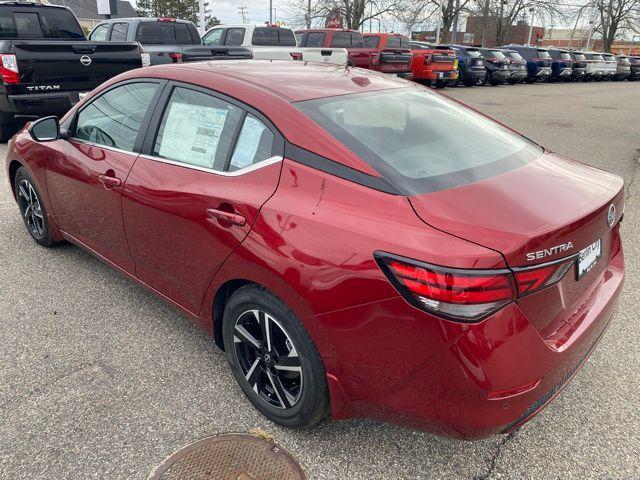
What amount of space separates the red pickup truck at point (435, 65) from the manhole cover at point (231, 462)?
61.2 ft

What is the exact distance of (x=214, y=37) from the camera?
14531 millimetres

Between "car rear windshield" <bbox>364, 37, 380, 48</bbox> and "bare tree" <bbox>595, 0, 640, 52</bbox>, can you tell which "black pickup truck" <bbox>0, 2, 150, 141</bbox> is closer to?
"car rear windshield" <bbox>364, 37, 380, 48</bbox>

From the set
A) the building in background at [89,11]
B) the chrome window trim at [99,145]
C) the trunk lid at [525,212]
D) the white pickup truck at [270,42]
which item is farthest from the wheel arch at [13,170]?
the building in background at [89,11]

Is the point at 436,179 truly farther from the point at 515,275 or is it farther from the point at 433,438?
the point at 433,438

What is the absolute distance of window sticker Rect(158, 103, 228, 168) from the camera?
2.59 metres

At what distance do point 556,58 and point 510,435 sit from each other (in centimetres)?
3107

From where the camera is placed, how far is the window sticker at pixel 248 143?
2391 millimetres

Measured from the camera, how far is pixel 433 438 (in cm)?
239

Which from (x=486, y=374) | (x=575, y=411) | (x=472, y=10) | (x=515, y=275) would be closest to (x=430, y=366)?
Result: (x=486, y=374)

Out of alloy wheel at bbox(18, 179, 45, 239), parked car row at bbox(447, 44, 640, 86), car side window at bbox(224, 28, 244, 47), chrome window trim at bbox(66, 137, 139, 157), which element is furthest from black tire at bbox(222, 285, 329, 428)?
parked car row at bbox(447, 44, 640, 86)

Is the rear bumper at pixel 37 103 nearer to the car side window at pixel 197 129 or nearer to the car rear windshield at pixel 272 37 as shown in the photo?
the car side window at pixel 197 129

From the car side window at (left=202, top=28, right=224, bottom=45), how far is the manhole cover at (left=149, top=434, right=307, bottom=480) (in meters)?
13.6

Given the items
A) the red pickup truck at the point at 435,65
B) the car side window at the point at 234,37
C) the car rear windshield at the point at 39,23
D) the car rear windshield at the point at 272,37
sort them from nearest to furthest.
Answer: the car rear windshield at the point at 39,23, the car side window at the point at 234,37, the car rear windshield at the point at 272,37, the red pickup truck at the point at 435,65

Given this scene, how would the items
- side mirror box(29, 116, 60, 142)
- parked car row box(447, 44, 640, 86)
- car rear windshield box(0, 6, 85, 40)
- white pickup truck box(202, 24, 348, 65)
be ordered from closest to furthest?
side mirror box(29, 116, 60, 142), car rear windshield box(0, 6, 85, 40), white pickup truck box(202, 24, 348, 65), parked car row box(447, 44, 640, 86)
